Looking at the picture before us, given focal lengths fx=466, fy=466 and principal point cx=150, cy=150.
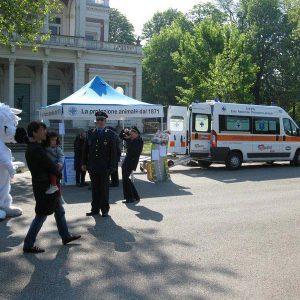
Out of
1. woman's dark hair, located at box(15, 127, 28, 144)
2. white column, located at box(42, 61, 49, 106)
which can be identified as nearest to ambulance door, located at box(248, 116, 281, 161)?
woman's dark hair, located at box(15, 127, 28, 144)

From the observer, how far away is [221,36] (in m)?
39.9

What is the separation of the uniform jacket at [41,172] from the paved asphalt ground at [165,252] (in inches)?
25.9

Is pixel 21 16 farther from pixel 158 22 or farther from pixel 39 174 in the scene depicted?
pixel 158 22

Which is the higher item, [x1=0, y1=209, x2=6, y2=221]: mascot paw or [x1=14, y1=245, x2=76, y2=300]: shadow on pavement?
[x1=0, y1=209, x2=6, y2=221]: mascot paw

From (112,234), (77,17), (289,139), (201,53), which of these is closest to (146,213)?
(112,234)

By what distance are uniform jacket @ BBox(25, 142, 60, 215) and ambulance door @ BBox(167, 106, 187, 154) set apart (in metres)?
12.7

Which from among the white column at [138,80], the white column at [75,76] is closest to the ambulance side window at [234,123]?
the white column at [75,76]

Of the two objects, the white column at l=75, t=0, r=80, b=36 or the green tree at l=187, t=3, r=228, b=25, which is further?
the green tree at l=187, t=3, r=228, b=25

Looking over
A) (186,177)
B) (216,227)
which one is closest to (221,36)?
(186,177)

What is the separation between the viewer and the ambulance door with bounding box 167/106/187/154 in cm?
1878

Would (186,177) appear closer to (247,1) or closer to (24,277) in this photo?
(24,277)

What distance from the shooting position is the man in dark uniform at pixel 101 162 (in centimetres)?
862

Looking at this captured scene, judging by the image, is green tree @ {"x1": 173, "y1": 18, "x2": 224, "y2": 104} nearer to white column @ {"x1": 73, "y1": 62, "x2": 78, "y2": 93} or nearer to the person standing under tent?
white column @ {"x1": 73, "y1": 62, "x2": 78, "y2": 93}

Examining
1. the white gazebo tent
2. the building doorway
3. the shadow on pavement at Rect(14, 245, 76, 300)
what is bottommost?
the shadow on pavement at Rect(14, 245, 76, 300)
